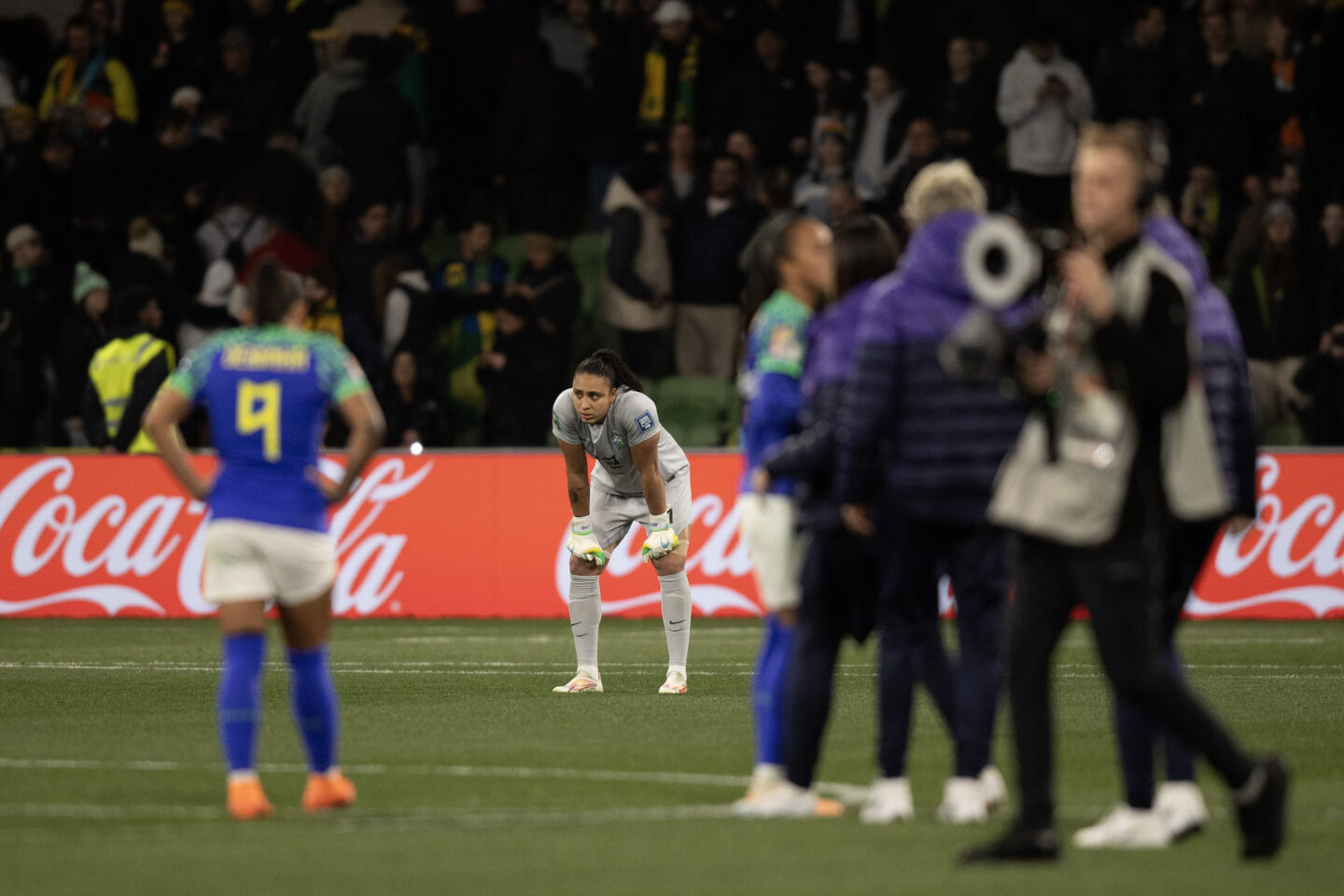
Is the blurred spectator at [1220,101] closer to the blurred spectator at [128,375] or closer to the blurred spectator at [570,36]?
the blurred spectator at [570,36]

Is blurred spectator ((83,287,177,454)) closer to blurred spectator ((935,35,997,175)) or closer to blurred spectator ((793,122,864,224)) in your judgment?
blurred spectator ((793,122,864,224))

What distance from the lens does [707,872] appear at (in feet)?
23.0

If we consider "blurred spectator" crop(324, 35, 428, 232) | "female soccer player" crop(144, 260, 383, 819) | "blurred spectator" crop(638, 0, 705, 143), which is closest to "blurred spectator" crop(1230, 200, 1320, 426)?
"blurred spectator" crop(638, 0, 705, 143)

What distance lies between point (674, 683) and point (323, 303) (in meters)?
9.57

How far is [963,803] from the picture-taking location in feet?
26.9

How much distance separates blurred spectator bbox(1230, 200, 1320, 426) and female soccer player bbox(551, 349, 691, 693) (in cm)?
887

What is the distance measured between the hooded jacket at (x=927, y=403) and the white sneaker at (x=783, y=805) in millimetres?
1108

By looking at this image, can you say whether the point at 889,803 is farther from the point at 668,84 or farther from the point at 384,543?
the point at 668,84

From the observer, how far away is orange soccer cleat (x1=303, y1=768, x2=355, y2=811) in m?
8.55

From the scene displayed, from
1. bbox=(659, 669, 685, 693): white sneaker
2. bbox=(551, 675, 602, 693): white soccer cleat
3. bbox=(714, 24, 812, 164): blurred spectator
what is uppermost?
bbox=(714, 24, 812, 164): blurred spectator

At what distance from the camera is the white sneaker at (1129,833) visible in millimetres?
7652

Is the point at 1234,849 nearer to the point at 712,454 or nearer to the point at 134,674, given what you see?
the point at 134,674

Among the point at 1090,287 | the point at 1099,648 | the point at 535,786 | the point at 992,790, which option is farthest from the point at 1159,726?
the point at 535,786

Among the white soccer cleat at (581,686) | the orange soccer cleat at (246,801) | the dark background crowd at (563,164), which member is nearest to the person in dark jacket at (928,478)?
the orange soccer cleat at (246,801)
